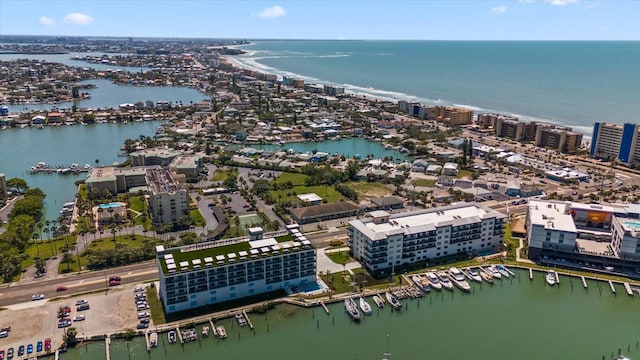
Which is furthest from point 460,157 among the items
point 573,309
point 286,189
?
point 573,309

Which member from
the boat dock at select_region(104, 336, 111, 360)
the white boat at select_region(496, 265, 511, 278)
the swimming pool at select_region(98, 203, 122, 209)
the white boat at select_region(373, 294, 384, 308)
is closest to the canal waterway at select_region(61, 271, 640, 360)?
the boat dock at select_region(104, 336, 111, 360)

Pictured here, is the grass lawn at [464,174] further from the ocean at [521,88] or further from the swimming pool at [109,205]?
the swimming pool at [109,205]

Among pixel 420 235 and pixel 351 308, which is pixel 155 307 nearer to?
pixel 351 308

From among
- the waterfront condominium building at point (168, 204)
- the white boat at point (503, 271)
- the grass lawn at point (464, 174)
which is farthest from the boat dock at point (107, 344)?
the grass lawn at point (464, 174)

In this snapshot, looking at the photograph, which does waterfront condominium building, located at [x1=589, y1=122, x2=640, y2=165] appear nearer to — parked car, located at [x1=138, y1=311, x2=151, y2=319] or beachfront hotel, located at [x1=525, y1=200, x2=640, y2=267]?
beachfront hotel, located at [x1=525, y1=200, x2=640, y2=267]

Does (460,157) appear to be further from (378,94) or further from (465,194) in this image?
(378,94)

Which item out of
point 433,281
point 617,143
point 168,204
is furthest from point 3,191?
point 617,143
